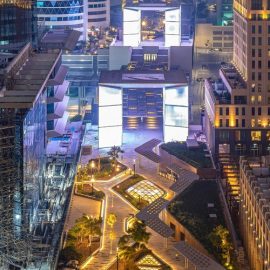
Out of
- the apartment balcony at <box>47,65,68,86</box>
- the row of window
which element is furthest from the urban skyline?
the apartment balcony at <box>47,65,68,86</box>

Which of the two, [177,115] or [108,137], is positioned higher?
[177,115]

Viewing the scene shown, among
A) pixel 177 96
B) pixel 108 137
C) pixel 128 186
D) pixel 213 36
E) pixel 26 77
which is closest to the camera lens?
pixel 26 77

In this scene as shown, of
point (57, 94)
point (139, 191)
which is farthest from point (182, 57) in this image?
point (139, 191)

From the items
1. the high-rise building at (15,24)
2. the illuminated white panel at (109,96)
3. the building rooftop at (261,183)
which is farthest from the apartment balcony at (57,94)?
the building rooftop at (261,183)

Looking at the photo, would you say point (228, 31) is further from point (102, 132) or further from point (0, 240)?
point (0, 240)

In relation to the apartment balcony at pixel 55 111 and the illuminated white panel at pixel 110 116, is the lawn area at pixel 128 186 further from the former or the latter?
the illuminated white panel at pixel 110 116

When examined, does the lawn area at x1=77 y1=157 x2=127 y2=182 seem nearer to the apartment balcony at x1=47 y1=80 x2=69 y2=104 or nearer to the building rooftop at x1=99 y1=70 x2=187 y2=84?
the apartment balcony at x1=47 y1=80 x2=69 y2=104

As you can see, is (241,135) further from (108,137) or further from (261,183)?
(261,183)
